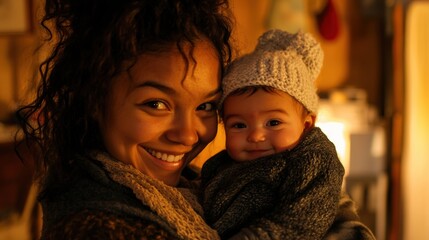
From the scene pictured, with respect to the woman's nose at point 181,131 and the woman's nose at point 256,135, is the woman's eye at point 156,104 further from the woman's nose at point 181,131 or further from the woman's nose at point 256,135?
the woman's nose at point 256,135

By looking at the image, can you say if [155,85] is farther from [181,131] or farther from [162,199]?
[162,199]

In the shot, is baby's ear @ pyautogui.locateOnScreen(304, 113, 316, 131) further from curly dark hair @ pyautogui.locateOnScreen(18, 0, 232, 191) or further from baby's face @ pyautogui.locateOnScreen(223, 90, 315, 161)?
curly dark hair @ pyautogui.locateOnScreen(18, 0, 232, 191)

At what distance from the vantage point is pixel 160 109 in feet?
3.20

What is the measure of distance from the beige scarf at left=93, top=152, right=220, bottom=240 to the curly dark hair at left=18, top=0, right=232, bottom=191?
0.10 metres

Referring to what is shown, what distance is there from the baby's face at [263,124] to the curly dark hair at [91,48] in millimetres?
109

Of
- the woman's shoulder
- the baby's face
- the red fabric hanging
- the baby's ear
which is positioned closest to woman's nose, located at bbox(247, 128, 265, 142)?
the baby's face

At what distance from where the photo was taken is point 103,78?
94 cm

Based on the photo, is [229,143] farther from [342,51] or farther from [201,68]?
[342,51]

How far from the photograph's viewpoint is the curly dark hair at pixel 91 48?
0.93 metres

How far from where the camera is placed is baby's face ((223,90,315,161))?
1.07 metres

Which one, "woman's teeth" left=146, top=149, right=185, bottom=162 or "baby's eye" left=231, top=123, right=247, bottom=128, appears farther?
"baby's eye" left=231, top=123, right=247, bottom=128

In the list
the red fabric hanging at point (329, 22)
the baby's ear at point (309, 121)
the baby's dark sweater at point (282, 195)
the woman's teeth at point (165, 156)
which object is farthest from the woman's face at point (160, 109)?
the red fabric hanging at point (329, 22)

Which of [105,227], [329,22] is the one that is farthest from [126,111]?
[329,22]

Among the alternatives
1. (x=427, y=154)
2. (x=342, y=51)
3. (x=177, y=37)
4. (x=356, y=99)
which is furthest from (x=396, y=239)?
(x=177, y=37)
